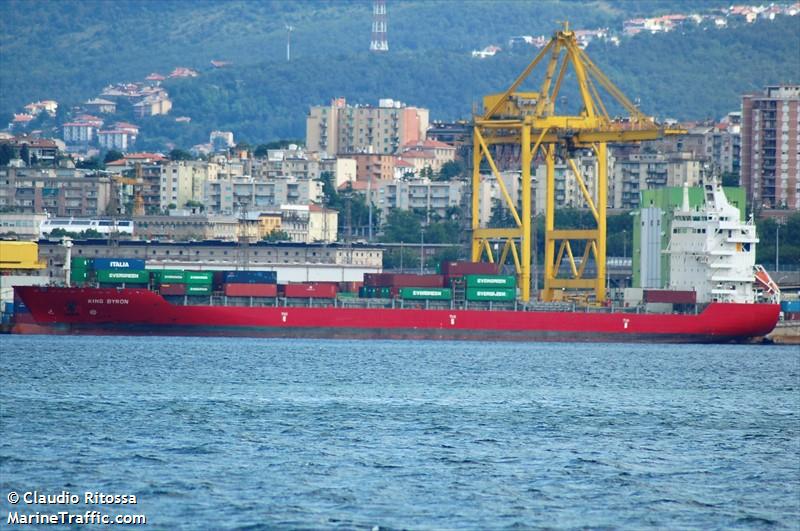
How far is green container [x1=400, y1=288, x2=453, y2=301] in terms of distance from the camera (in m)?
65.4

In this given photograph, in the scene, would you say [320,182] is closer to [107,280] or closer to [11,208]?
[11,208]

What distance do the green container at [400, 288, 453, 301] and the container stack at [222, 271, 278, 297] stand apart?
4.86 metres

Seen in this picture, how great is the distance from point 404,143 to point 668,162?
5345 centimetres

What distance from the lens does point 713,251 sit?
219ft

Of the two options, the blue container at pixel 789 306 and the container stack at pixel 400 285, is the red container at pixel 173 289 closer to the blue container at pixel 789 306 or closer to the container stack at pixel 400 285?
the container stack at pixel 400 285

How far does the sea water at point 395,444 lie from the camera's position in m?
23.7

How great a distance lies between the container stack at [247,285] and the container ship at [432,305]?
4cm

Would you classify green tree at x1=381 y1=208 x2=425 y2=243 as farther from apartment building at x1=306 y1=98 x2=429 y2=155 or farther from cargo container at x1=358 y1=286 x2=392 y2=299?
cargo container at x1=358 y1=286 x2=392 y2=299

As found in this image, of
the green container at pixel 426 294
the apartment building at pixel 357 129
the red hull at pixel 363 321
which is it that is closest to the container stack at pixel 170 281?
the red hull at pixel 363 321

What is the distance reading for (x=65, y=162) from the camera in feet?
447

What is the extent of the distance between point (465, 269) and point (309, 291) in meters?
Result: 6.14

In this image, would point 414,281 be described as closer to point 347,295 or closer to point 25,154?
point 347,295

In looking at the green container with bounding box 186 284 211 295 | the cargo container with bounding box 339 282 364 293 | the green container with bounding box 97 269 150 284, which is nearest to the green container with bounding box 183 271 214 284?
the green container with bounding box 186 284 211 295

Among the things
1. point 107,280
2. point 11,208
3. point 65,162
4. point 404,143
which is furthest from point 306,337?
point 404,143
